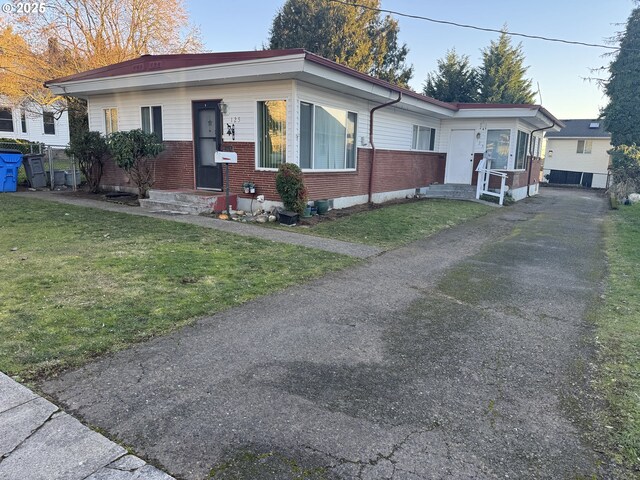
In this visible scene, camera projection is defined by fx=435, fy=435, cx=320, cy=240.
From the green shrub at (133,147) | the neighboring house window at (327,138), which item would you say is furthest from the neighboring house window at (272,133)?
the green shrub at (133,147)

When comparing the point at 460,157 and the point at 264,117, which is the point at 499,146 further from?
the point at 264,117

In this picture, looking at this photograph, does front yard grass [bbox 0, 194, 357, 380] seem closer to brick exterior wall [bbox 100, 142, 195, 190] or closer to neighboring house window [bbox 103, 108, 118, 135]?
brick exterior wall [bbox 100, 142, 195, 190]

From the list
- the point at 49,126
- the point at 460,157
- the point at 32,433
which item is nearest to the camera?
the point at 32,433

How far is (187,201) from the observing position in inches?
405

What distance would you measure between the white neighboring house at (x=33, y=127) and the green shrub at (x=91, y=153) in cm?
1531

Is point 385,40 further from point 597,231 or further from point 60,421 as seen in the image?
point 60,421

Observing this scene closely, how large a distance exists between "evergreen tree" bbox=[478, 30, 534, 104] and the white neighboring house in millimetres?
29196

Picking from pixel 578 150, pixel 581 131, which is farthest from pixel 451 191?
pixel 581 131

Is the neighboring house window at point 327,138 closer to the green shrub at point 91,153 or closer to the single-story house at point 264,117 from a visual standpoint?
the single-story house at point 264,117

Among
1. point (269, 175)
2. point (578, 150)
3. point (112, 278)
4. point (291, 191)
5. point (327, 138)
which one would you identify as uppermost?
point (578, 150)

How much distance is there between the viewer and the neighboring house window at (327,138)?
1016 centimetres

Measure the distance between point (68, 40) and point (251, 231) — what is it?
17.7m

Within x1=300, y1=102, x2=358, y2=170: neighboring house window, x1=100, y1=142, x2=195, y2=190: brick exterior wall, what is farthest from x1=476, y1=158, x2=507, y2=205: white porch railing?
x1=100, y1=142, x2=195, y2=190: brick exterior wall

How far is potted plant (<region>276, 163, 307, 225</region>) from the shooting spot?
9398 mm
